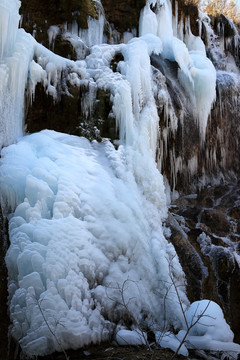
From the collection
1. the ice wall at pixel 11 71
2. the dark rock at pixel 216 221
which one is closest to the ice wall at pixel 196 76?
the dark rock at pixel 216 221

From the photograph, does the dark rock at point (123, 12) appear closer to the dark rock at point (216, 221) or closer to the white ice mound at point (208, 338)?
the dark rock at point (216, 221)

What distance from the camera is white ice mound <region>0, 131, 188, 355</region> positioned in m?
2.97

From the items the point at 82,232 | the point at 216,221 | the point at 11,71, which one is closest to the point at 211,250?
the point at 216,221

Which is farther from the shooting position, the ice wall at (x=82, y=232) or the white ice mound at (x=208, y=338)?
the white ice mound at (x=208, y=338)

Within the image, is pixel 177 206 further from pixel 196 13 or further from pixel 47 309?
pixel 196 13

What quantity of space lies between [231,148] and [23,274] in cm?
824

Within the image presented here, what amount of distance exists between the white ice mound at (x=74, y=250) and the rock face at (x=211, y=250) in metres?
0.64

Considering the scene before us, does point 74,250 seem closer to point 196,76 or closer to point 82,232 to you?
point 82,232

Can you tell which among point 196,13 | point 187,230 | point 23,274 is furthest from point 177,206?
point 196,13

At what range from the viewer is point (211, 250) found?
6.08 meters

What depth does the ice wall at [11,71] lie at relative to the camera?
4555 millimetres

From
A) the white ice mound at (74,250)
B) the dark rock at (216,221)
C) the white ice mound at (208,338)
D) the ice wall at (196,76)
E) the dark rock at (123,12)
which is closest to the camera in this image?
the white ice mound at (74,250)

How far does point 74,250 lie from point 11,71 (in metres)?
2.67

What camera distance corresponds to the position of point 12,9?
473 cm
